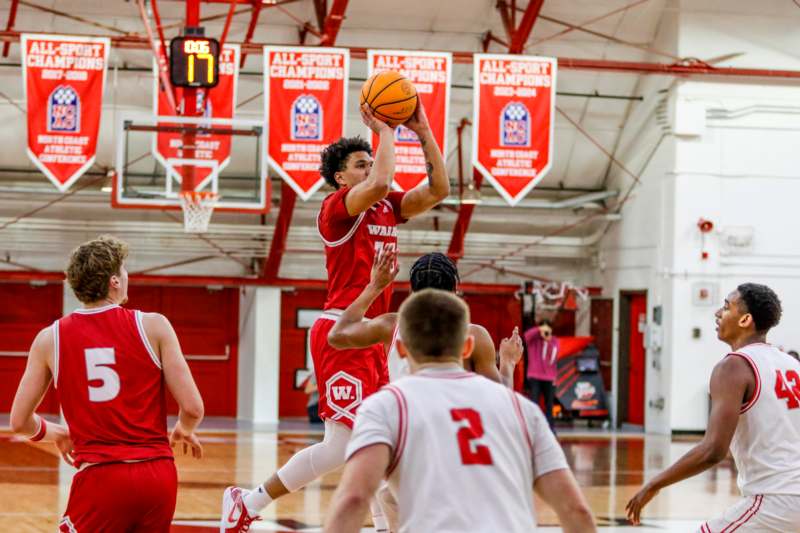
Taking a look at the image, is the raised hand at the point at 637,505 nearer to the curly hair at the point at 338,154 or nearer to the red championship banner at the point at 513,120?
the curly hair at the point at 338,154

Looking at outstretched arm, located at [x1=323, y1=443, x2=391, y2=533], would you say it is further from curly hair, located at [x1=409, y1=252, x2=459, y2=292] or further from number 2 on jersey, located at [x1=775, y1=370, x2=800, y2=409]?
number 2 on jersey, located at [x1=775, y1=370, x2=800, y2=409]

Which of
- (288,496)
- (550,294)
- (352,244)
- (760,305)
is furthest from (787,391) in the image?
(550,294)

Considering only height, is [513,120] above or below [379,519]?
above

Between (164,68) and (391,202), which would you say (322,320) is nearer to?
(391,202)

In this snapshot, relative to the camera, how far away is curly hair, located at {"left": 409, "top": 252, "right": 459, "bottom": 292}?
14.5 feet

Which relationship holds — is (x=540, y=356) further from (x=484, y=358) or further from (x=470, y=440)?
(x=470, y=440)

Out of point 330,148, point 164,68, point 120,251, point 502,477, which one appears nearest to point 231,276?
point 164,68

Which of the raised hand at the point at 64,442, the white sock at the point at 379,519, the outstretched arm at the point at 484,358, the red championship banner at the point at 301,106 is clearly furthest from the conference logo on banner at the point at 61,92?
the outstretched arm at the point at 484,358

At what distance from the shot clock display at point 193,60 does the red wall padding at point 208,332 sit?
840 centimetres

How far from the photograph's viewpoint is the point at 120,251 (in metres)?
4.47

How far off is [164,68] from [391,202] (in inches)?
390

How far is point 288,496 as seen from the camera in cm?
1017

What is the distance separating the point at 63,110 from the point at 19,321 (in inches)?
246

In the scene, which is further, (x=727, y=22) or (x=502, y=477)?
(x=727, y=22)
